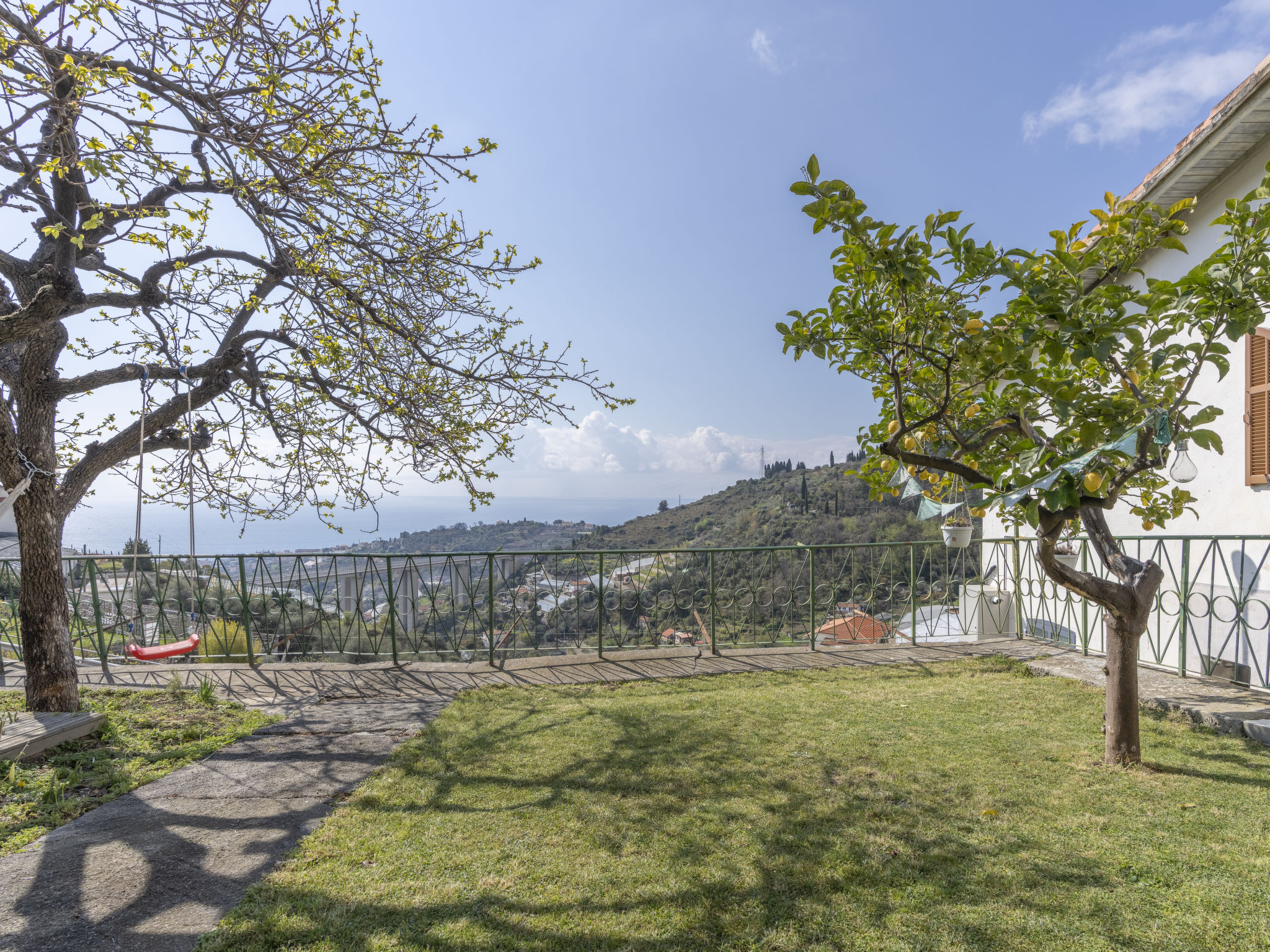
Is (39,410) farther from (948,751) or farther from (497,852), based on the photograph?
(948,751)

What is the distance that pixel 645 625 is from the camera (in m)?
6.67

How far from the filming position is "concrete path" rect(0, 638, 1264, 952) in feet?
7.22

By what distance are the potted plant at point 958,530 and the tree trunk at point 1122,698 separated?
2059 millimetres

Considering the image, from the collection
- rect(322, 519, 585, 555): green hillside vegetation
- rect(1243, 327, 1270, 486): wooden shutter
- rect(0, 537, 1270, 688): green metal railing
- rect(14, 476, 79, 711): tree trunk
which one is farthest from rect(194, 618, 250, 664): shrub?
rect(1243, 327, 1270, 486): wooden shutter

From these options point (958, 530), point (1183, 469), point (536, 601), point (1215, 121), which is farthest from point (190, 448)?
point (1215, 121)

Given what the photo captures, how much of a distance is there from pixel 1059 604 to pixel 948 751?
5168 millimetres

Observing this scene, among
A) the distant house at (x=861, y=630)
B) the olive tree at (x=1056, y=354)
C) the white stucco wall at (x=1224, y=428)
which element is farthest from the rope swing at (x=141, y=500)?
the white stucco wall at (x=1224, y=428)

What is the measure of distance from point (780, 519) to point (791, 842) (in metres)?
12.3

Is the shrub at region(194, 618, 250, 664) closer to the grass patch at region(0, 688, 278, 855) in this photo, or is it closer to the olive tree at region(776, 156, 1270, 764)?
the grass patch at region(0, 688, 278, 855)

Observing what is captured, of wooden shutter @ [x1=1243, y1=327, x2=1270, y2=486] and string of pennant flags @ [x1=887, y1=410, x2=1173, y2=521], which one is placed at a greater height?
wooden shutter @ [x1=1243, y1=327, x2=1270, y2=486]

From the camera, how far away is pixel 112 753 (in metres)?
3.89

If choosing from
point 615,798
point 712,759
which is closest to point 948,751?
point 712,759

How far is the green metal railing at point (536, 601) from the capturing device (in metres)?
6.11

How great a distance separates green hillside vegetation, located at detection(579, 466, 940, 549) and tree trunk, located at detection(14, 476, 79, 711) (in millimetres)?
4889
